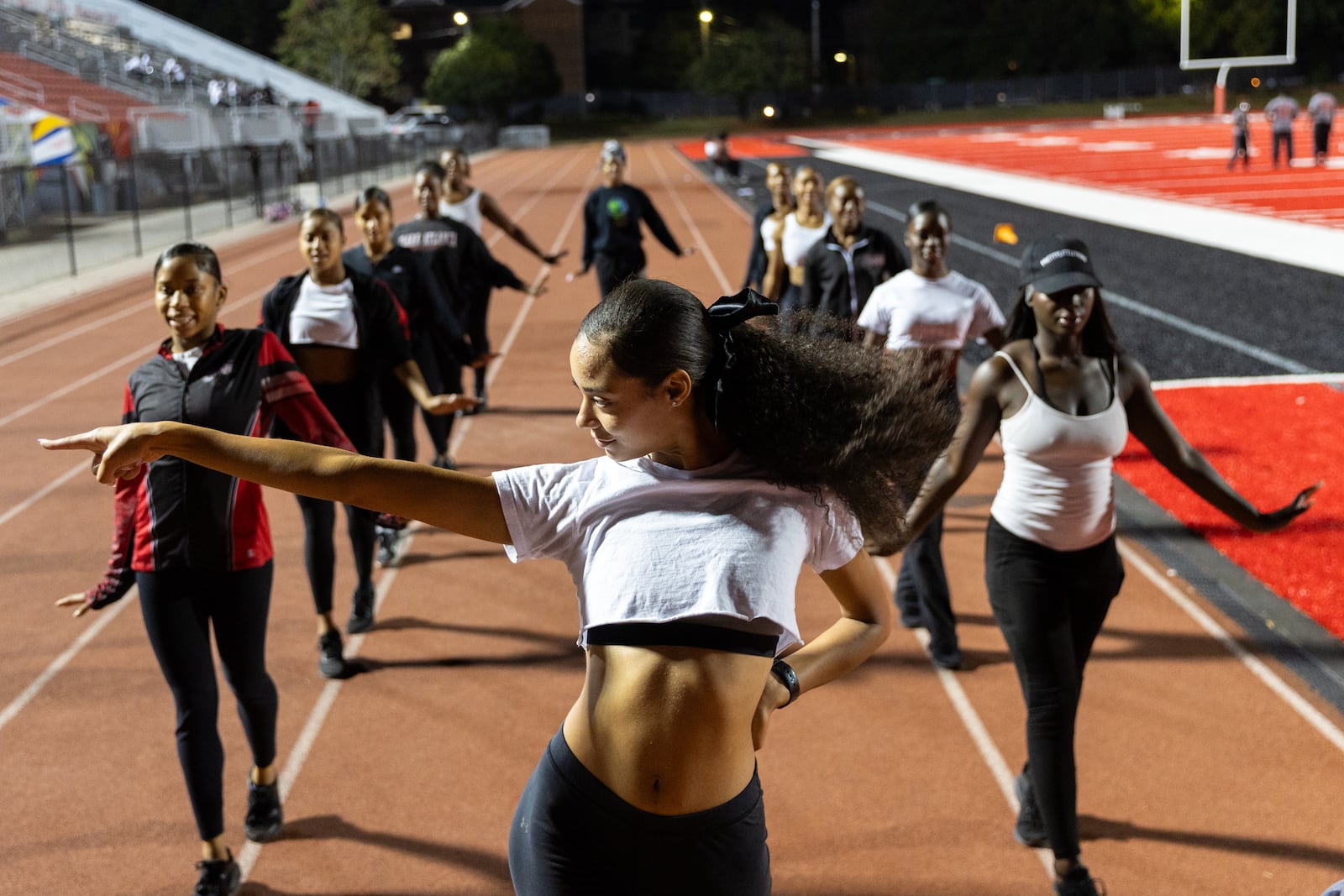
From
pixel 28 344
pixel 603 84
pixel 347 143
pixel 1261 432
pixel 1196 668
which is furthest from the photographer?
pixel 603 84

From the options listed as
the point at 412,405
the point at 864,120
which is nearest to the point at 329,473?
the point at 412,405

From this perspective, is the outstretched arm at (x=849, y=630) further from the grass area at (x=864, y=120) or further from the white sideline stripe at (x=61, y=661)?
the grass area at (x=864, y=120)

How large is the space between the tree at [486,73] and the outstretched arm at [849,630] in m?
88.6

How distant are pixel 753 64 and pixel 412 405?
83.9 m

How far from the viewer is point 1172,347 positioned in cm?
1359

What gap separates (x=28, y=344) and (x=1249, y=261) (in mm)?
16372

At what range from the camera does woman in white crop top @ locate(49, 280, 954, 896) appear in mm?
2227

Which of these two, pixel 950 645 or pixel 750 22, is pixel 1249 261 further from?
pixel 750 22

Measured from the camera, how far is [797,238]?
901 centimetres

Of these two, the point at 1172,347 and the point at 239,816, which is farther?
the point at 1172,347

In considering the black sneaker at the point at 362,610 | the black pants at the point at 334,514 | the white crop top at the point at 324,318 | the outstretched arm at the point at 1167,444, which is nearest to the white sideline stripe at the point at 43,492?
the black pants at the point at 334,514

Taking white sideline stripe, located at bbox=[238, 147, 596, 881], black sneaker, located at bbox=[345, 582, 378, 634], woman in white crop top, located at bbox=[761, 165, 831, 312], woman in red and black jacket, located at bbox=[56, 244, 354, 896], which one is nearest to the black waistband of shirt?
woman in red and black jacket, located at bbox=[56, 244, 354, 896]

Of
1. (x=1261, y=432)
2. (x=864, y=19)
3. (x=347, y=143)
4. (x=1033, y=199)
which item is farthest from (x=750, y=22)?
(x=1261, y=432)

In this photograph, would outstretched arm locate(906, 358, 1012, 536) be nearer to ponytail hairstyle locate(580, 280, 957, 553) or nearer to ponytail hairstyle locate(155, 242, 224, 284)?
ponytail hairstyle locate(580, 280, 957, 553)
